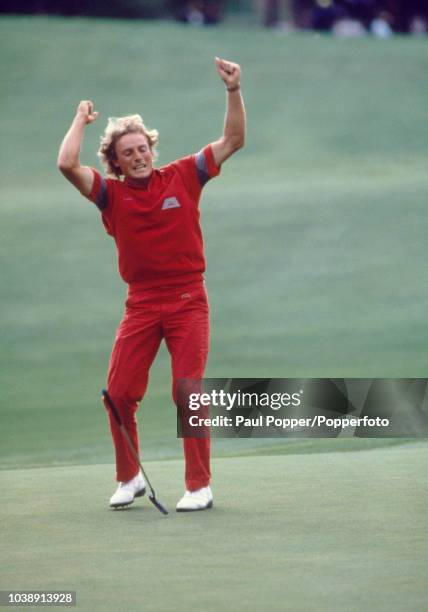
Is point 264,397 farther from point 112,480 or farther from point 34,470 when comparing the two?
point 34,470

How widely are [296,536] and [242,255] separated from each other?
13.7m

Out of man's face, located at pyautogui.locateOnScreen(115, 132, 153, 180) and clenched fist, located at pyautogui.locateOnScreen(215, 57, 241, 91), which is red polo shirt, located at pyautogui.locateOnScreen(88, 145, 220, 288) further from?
clenched fist, located at pyautogui.locateOnScreen(215, 57, 241, 91)

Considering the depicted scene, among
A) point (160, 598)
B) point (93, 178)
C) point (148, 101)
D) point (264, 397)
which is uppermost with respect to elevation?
point (93, 178)

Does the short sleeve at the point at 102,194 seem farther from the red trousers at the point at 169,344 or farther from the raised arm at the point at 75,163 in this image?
the red trousers at the point at 169,344

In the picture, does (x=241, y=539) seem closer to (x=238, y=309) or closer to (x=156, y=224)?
(x=156, y=224)

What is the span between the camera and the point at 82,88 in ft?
86.7

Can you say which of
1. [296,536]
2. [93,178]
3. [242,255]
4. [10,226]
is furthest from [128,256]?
[10,226]

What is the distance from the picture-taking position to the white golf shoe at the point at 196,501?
19.7 ft

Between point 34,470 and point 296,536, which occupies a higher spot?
point 296,536

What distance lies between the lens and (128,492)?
6207 millimetres

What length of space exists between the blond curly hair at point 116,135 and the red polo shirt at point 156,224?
168 mm

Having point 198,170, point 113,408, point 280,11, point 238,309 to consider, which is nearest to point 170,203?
point 198,170

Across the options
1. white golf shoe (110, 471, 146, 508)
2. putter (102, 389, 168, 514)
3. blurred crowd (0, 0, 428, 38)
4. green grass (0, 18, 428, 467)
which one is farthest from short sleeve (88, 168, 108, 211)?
blurred crowd (0, 0, 428, 38)

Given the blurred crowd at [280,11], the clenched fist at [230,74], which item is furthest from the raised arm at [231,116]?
the blurred crowd at [280,11]
